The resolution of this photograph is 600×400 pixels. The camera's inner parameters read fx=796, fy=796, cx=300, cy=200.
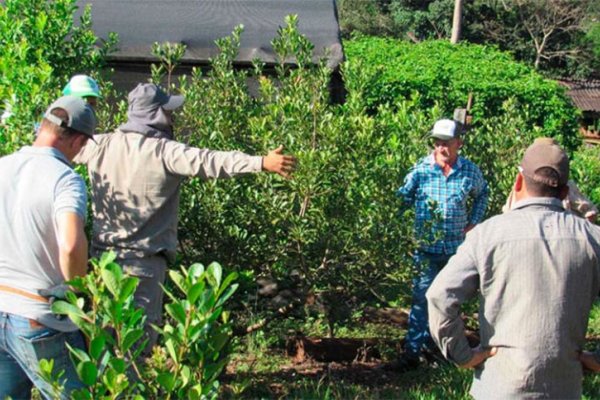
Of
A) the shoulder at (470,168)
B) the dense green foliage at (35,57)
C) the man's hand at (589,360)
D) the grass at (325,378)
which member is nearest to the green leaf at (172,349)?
the man's hand at (589,360)

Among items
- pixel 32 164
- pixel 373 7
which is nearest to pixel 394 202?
pixel 32 164

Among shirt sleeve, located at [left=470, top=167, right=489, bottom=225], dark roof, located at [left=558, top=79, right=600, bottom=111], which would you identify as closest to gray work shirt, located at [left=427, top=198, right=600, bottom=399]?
shirt sleeve, located at [left=470, top=167, right=489, bottom=225]

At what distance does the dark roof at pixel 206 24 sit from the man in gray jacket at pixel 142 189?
299 centimetres

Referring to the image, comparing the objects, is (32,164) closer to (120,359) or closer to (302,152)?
(120,359)

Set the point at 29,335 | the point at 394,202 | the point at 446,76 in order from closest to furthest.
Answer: the point at 29,335 < the point at 394,202 < the point at 446,76

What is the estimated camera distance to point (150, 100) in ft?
14.0

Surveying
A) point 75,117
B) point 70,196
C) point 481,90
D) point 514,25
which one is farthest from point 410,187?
point 514,25

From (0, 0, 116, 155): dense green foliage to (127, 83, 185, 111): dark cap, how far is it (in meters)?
0.63

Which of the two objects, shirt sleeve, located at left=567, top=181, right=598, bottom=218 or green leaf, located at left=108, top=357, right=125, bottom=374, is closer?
green leaf, located at left=108, top=357, right=125, bottom=374

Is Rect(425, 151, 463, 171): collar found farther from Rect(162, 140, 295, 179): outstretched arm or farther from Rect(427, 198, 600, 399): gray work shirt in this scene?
Rect(427, 198, 600, 399): gray work shirt

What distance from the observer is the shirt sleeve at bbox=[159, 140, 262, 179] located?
3904 mm

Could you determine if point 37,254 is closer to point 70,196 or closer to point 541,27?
point 70,196

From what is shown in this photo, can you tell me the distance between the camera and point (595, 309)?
762 cm

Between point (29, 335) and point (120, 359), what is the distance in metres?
0.75
